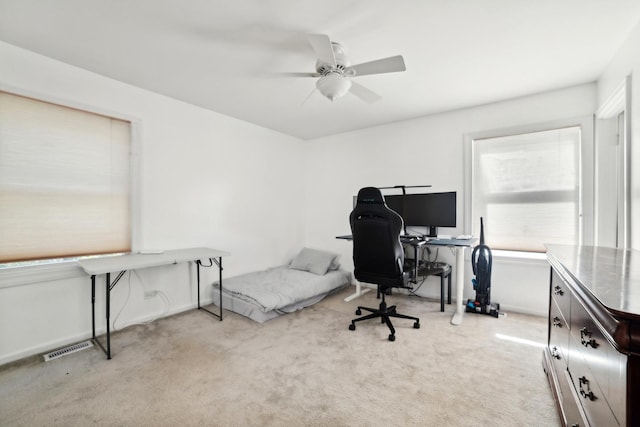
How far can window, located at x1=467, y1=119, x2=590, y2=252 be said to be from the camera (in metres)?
2.97

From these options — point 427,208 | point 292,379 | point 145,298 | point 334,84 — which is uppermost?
point 334,84

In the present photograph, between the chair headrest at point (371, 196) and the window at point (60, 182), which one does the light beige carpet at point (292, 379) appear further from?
the chair headrest at point (371, 196)

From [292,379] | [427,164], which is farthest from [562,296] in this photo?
[427,164]

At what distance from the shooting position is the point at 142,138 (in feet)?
9.64

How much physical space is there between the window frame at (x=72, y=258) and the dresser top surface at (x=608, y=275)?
345cm

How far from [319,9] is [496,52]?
153 centimetres

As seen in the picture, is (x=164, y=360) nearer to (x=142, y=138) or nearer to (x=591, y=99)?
(x=142, y=138)

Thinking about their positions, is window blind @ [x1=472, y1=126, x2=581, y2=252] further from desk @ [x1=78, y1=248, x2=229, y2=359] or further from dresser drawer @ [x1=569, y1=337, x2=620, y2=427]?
desk @ [x1=78, y1=248, x2=229, y2=359]

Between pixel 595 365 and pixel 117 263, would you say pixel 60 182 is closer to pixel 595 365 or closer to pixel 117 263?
pixel 117 263

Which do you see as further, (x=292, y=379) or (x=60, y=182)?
(x=60, y=182)

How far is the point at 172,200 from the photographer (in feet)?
10.5

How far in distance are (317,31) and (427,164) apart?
7.92 feet

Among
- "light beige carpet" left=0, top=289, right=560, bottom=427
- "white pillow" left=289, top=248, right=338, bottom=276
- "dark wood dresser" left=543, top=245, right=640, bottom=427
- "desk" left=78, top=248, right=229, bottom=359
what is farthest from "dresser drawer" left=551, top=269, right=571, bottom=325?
"desk" left=78, top=248, right=229, bottom=359

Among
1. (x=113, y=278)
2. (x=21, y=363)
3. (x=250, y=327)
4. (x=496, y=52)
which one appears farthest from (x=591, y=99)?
(x=21, y=363)
